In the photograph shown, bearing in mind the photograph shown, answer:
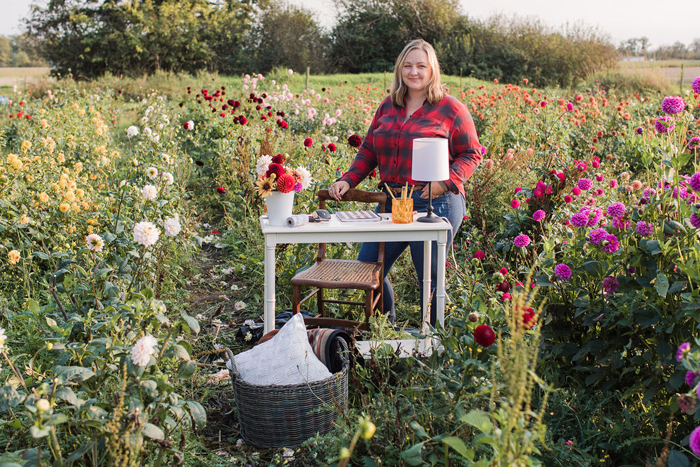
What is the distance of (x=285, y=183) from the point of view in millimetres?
2740

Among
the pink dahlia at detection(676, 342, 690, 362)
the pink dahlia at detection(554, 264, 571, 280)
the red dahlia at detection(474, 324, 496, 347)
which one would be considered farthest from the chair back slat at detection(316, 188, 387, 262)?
the pink dahlia at detection(676, 342, 690, 362)

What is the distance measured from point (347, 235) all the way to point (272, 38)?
2347 cm

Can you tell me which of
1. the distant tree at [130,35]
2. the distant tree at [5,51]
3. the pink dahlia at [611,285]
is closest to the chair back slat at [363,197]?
the pink dahlia at [611,285]

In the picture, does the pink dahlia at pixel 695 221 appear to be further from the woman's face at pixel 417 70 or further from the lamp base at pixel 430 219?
the woman's face at pixel 417 70

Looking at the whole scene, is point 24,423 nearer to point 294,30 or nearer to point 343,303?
point 343,303

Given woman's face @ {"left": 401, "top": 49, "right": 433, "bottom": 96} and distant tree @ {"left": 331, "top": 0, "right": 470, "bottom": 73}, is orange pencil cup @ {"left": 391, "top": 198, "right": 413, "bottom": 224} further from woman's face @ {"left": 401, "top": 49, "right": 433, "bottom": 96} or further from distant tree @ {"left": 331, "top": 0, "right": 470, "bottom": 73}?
distant tree @ {"left": 331, "top": 0, "right": 470, "bottom": 73}

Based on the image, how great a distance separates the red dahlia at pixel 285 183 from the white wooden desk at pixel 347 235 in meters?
0.18

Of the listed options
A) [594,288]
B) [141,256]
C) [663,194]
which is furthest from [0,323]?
[663,194]

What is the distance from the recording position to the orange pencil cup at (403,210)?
2895 millimetres

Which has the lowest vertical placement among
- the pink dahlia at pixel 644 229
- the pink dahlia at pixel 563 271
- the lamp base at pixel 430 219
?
the pink dahlia at pixel 563 271

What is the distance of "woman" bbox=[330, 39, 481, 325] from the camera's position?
10.4 feet

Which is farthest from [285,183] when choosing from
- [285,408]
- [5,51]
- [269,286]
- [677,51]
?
[5,51]

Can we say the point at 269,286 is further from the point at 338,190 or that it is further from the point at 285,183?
the point at 338,190

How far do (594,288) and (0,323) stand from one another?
277 cm
